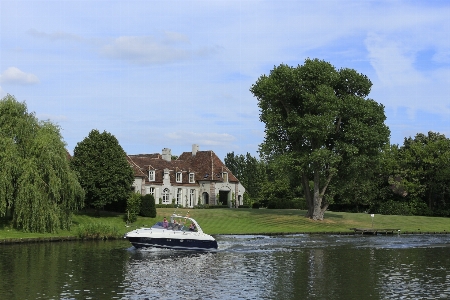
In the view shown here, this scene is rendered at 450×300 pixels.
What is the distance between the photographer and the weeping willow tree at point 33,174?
172 ft

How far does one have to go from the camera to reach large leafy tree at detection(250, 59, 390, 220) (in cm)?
7288

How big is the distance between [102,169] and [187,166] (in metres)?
38.5

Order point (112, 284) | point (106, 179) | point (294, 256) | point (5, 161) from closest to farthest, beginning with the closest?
1. point (112, 284)
2. point (294, 256)
3. point (5, 161)
4. point (106, 179)

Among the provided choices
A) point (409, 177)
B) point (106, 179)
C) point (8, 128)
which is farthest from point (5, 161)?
point (409, 177)

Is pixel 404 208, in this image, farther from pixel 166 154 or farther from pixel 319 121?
pixel 166 154

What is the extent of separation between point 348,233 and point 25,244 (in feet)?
124

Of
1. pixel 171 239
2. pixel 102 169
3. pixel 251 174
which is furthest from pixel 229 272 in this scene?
pixel 251 174

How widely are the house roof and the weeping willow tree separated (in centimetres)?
3613

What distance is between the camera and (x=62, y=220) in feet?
183

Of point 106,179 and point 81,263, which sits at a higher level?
point 106,179

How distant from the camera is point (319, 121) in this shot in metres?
71.1

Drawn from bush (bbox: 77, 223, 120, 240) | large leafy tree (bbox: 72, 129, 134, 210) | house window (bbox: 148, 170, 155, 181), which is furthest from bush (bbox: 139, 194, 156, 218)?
house window (bbox: 148, 170, 155, 181)

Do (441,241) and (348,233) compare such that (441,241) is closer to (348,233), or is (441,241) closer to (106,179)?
(348,233)

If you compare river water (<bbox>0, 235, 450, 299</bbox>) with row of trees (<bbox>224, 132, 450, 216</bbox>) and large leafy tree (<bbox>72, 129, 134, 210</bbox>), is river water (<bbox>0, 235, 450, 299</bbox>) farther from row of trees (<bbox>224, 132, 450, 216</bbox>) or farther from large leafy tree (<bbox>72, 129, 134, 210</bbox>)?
row of trees (<bbox>224, 132, 450, 216</bbox>)
